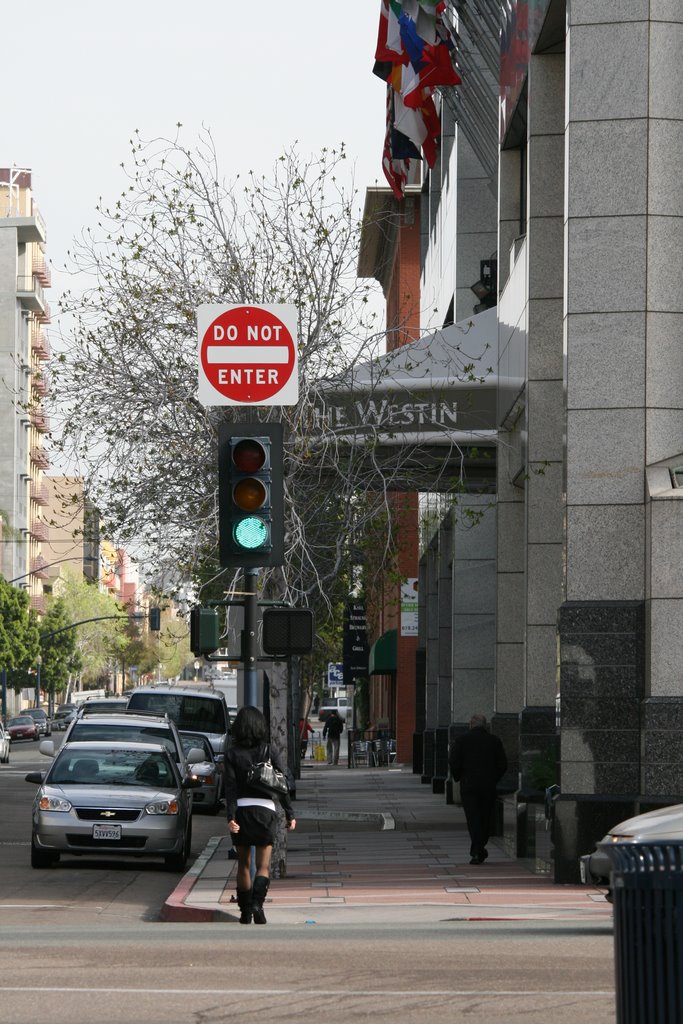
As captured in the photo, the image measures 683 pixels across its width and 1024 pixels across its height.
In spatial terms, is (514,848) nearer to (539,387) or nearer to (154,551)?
(539,387)

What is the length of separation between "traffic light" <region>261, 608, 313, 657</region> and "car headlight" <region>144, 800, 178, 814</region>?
210 inches

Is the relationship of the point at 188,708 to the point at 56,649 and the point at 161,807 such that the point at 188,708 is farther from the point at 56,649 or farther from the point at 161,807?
the point at 56,649

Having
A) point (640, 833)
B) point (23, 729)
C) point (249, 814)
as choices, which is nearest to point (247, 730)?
point (249, 814)

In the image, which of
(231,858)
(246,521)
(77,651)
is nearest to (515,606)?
(231,858)

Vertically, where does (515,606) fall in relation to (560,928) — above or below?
above

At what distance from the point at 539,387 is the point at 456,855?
5.51 meters

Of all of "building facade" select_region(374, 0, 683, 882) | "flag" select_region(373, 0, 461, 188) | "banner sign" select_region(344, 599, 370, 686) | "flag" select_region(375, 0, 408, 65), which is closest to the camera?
"building facade" select_region(374, 0, 683, 882)

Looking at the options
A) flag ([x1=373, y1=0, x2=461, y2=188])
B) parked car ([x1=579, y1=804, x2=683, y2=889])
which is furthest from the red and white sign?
flag ([x1=373, y1=0, x2=461, y2=188])

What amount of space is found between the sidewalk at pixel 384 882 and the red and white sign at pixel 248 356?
4.46 metres

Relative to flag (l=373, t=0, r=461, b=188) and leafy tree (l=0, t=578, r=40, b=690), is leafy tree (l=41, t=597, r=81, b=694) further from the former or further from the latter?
flag (l=373, t=0, r=461, b=188)

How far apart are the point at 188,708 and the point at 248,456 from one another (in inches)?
822

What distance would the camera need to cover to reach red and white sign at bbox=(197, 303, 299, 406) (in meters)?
17.3

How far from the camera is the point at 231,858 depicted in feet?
67.9

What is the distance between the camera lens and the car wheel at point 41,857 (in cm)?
2053
